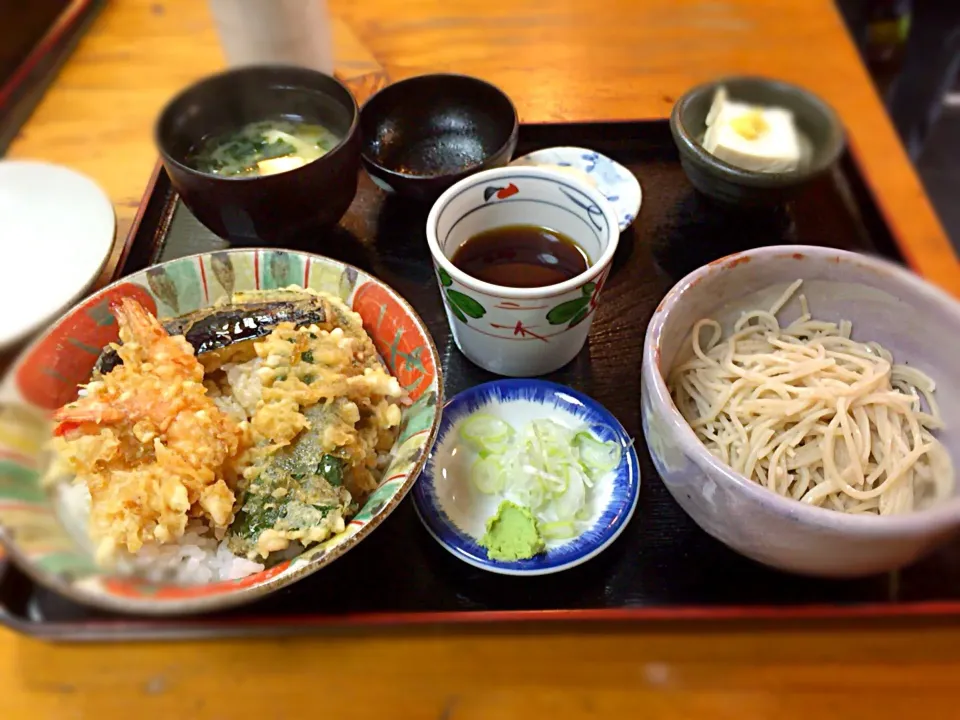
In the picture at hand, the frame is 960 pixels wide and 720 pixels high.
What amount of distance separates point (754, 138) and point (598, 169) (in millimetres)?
327

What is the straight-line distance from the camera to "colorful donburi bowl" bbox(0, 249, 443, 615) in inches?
31.1

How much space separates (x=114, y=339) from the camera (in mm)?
1088

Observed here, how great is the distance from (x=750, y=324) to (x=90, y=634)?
1.06 m

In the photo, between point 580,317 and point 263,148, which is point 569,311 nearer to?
point 580,317

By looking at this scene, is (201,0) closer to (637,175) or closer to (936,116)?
(637,175)

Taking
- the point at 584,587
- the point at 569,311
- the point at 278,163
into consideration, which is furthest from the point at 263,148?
the point at 584,587

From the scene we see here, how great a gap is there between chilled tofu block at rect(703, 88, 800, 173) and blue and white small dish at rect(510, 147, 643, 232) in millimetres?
174

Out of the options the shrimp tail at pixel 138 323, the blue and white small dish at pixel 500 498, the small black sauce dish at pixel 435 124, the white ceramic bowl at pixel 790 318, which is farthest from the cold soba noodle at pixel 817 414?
the shrimp tail at pixel 138 323

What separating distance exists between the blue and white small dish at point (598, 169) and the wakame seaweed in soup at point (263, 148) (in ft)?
1.41

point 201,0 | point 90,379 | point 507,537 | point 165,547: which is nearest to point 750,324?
point 507,537

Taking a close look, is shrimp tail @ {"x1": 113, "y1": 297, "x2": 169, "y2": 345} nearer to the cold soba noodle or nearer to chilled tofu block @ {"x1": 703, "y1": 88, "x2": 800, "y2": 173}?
the cold soba noodle

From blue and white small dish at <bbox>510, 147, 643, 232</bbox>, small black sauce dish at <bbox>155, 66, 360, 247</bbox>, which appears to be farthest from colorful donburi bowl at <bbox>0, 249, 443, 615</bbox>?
blue and white small dish at <bbox>510, 147, 643, 232</bbox>

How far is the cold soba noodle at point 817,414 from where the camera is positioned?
0.92 meters

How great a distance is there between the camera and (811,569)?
2.76 ft
